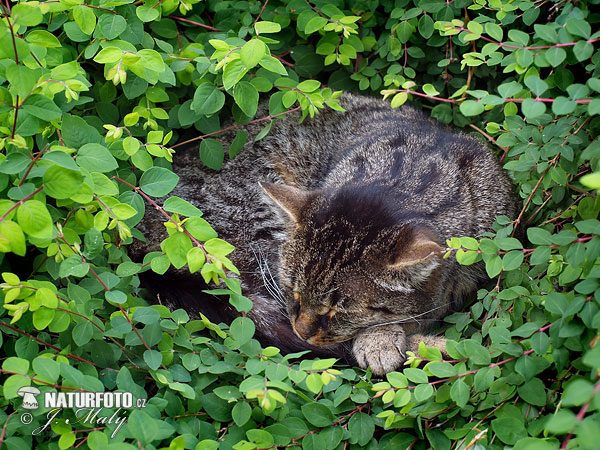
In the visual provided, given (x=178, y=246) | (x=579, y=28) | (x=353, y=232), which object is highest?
(x=579, y=28)

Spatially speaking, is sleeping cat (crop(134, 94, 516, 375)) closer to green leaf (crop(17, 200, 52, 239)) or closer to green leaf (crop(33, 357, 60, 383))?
green leaf (crop(33, 357, 60, 383))

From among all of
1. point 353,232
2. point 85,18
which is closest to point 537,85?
point 353,232

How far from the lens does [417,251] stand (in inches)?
98.6

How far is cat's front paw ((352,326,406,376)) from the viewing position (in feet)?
8.97

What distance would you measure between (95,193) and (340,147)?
6.35ft

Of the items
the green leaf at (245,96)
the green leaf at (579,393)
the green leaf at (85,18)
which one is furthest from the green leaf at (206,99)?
the green leaf at (579,393)

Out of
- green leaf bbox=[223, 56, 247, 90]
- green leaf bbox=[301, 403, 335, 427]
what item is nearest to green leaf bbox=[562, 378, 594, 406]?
green leaf bbox=[301, 403, 335, 427]

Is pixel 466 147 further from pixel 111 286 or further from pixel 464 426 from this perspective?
pixel 111 286

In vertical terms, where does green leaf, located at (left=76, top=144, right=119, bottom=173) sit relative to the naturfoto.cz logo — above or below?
above

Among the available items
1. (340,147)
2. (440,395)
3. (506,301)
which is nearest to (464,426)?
(440,395)

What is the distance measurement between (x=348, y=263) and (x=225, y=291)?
67 centimetres

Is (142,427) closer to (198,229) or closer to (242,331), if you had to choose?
(242,331)

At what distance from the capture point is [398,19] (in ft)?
12.2

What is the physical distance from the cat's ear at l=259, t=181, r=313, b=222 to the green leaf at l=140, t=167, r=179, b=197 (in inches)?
24.1
